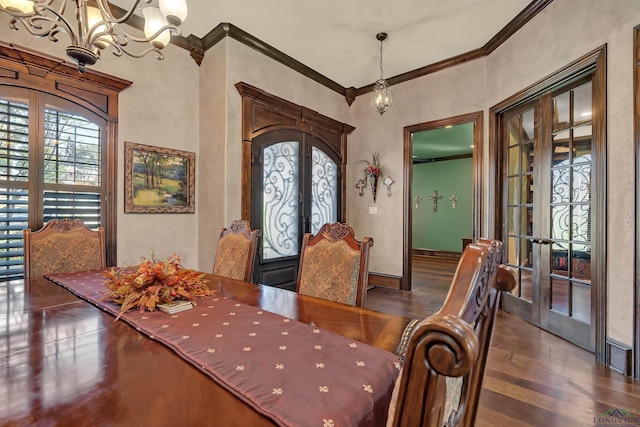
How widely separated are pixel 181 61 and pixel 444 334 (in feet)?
12.9

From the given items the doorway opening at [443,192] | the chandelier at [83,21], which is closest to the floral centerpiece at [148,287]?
the chandelier at [83,21]

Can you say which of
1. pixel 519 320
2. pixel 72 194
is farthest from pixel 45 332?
pixel 519 320

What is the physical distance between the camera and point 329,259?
177cm

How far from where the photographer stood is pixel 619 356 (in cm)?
204

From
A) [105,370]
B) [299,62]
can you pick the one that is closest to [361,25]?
[299,62]

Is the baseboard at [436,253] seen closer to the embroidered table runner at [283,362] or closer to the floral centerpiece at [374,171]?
the floral centerpiece at [374,171]

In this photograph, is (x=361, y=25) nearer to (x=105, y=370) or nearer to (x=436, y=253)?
(x=105, y=370)

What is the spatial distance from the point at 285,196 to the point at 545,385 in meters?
2.99

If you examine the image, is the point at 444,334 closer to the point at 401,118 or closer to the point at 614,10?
the point at 614,10

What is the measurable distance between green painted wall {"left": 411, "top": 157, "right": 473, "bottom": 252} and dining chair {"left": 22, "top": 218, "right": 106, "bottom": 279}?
23.6 feet

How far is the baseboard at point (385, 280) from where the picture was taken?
4.35 metres

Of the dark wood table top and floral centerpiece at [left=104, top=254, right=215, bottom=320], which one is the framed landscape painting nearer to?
the dark wood table top

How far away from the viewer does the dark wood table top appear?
61 cm

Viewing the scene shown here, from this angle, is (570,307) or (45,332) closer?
(45,332)
